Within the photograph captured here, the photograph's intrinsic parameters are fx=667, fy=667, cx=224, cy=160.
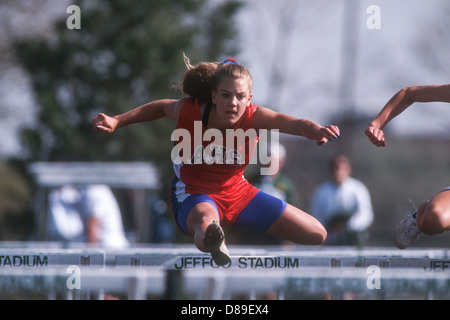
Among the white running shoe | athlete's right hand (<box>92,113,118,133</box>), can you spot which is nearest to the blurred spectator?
A: athlete's right hand (<box>92,113,118,133</box>)

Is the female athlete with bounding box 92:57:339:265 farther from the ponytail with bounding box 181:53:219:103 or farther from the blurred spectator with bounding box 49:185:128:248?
the blurred spectator with bounding box 49:185:128:248

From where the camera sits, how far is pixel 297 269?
485 centimetres

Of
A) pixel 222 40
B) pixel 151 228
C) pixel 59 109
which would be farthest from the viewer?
pixel 222 40

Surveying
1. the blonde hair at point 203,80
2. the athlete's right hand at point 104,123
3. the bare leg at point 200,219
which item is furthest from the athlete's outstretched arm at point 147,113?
the bare leg at point 200,219

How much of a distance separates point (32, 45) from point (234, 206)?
13.3 metres

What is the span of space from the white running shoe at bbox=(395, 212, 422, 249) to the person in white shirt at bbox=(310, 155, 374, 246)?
2.92 m

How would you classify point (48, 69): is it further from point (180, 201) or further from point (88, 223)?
point (180, 201)

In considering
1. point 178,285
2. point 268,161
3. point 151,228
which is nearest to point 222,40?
point 151,228

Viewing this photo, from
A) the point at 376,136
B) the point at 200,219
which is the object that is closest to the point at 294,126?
the point at 376,136

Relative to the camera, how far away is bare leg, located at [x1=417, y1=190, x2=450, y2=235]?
466 cm

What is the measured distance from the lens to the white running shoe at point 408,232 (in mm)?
5000

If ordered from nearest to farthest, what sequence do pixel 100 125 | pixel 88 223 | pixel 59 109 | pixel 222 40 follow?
pixel 100 125 < pixel 88 223 < pixel 59 109 < pixel 222 40

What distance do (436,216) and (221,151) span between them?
1581 mm

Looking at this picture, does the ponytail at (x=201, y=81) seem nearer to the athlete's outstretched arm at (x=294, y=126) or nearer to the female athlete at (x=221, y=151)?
the female athlete at (x=221, y=151)
